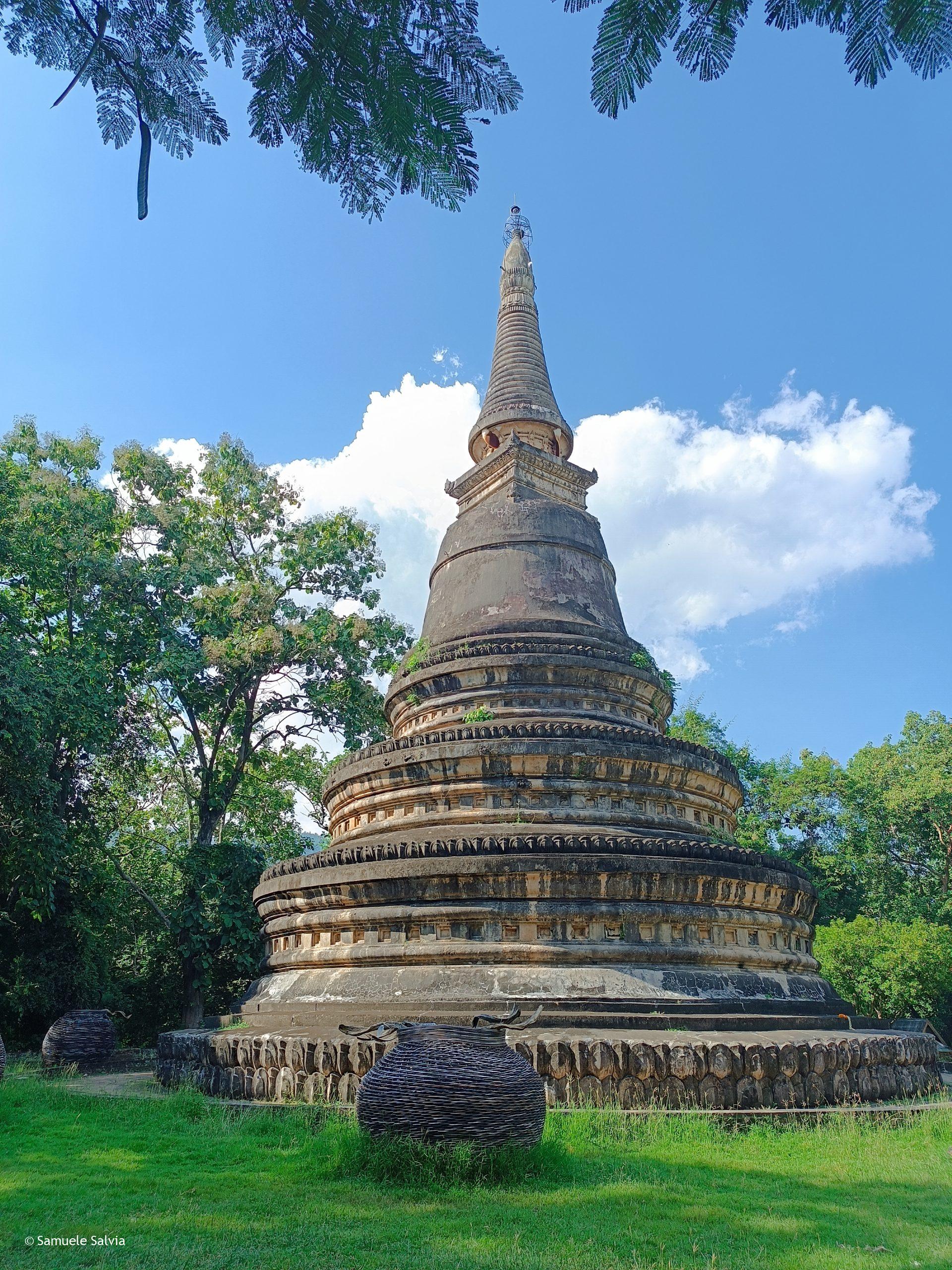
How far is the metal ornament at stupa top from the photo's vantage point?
35.4 feet

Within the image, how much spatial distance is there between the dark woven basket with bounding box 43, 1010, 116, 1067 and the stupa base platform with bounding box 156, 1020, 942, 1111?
20.2 feet

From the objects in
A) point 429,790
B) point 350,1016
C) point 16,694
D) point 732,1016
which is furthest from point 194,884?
point 732,1016

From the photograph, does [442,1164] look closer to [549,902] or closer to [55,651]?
[549,902]

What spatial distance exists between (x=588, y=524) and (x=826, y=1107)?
1284 cm

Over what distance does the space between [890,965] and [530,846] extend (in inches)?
584

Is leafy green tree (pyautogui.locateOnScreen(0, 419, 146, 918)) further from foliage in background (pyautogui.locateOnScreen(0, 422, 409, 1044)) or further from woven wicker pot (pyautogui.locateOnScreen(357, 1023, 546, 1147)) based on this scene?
woven wicker pot (pyautogui.locateOnScreen(357, 1023, 546, 1147))

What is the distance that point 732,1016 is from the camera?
10.1 meters

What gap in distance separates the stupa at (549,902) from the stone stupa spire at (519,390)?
6.04 metres

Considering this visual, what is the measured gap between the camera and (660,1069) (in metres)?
8.62

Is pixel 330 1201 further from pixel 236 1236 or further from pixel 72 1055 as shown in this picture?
pixel 72 1055

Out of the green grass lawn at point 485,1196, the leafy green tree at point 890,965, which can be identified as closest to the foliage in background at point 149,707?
the green grass lawn at point 485,1196

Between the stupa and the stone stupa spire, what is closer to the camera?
the stupa

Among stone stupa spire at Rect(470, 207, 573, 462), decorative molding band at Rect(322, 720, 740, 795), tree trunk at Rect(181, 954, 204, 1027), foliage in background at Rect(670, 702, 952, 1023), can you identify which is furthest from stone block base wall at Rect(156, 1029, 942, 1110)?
foliage in background at Rect(670, 702, 952, 1023)

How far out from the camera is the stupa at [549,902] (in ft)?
30.8
